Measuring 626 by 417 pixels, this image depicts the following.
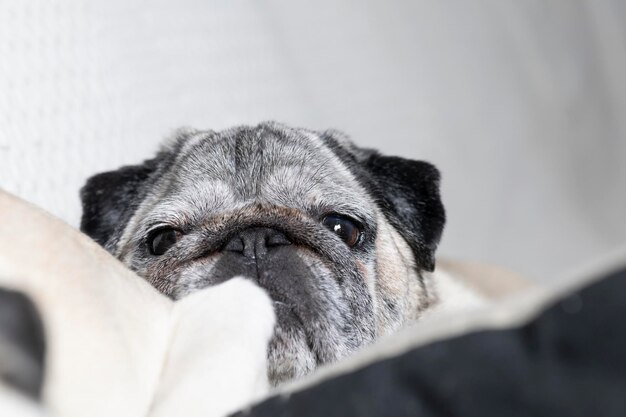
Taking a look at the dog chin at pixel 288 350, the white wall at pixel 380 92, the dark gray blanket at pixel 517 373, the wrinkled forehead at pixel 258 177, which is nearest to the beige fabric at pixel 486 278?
the white wall at pixel 380 92

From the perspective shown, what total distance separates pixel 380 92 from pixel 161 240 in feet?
4.21

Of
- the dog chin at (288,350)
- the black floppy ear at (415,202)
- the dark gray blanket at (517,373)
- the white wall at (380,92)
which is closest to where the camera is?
the dark gray blanket at (517,373)

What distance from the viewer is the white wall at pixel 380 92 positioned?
161 centimetres

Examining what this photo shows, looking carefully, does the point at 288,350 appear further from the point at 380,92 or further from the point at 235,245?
the point at 380,92

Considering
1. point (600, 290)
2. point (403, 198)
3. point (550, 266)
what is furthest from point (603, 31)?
point (600, 290)

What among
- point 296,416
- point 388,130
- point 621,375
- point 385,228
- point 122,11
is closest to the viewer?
point 621,375

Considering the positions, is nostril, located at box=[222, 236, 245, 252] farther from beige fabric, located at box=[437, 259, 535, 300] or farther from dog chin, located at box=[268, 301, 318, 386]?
beige fabric, located at box=[437, 259, 535, 300]

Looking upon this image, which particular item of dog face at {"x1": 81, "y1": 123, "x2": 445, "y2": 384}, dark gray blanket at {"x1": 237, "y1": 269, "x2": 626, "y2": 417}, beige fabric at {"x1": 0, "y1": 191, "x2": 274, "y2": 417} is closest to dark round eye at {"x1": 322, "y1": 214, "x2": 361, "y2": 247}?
dog face at {"x1": 81, "y1": 123, "x2": 445, "y2": 384}

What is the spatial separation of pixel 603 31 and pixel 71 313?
2545mm

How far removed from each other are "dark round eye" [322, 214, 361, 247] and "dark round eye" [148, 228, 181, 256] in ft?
0.75

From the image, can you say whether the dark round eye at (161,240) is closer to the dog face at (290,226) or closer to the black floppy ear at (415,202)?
the dog face at (290,226)

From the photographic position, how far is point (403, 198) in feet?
4.78

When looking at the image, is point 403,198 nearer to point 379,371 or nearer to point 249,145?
point 249,145

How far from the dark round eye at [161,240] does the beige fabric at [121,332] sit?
43 centimetres
